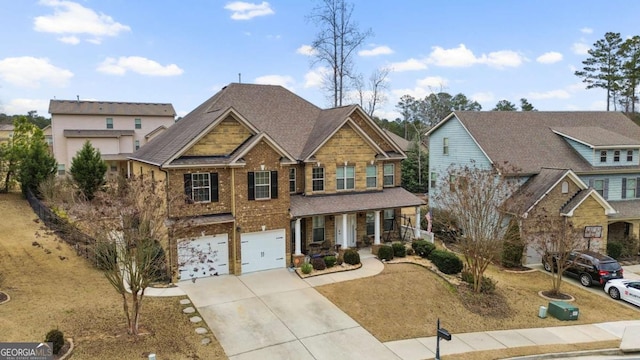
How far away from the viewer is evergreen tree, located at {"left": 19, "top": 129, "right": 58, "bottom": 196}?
111ft

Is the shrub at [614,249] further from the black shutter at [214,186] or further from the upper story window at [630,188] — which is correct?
the black shutter at [214,186]

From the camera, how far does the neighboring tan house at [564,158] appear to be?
24.8 m

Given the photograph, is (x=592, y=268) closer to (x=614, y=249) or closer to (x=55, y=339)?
(x=614, y=249)

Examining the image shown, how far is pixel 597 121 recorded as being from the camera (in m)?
33.0

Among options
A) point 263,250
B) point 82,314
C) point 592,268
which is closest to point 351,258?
point 263,250

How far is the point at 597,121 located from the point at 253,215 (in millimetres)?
29061

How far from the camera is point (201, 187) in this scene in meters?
19.9

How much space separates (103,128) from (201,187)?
1300 inches

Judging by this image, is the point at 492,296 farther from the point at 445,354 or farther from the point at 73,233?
the point at 73,233

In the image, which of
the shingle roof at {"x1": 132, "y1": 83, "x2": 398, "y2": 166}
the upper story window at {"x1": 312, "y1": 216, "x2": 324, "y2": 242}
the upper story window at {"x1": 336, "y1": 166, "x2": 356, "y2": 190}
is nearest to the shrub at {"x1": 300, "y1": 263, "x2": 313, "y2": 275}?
the upper story window at {"x1": 312, "y1": 216, "x2": 324, "y2": 242}

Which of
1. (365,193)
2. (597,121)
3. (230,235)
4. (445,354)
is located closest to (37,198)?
(230,235)

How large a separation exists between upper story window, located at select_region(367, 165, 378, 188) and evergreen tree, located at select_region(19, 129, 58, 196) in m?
26.7

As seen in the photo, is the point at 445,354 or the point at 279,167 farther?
the point at 279,167

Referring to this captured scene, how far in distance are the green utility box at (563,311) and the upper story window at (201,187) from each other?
16.0 meters
